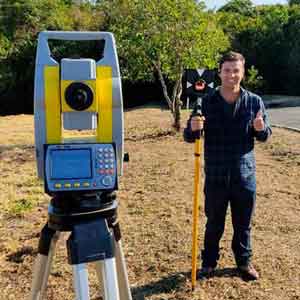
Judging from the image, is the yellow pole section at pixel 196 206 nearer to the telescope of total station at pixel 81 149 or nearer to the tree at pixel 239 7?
the telescope of total station at pixel 81 149

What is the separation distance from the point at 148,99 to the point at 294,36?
748 centimetres

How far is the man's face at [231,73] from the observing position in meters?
3.38

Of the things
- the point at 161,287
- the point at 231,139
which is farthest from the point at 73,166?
the point at 161,287

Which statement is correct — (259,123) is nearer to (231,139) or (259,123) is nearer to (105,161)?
(231,139)

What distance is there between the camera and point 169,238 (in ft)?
15.2

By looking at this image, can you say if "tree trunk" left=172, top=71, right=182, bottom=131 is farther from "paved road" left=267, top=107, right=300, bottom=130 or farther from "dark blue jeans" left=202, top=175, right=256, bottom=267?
"dark blue jeans" left=202, top=175, right=256, bottom=267

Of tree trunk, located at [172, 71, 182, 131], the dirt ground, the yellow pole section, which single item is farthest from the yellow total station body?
tree trunk, located at [172, 71, 182, 131]

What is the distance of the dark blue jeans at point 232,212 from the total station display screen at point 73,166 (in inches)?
64.5

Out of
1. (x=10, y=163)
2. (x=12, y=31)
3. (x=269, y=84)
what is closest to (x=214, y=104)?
(x=10, y=163)

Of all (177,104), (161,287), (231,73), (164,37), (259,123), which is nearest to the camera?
(259,123)

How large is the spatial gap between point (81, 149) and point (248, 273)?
2125 mm

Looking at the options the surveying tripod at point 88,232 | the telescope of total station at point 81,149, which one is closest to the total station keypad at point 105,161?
the telescope of total station at point 81,149

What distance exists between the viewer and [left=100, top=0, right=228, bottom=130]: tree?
10.8m

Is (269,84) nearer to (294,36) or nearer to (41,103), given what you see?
(294,36)
